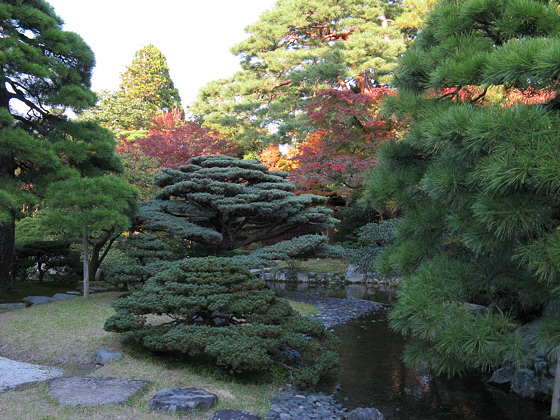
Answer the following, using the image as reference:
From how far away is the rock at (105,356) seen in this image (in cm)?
393

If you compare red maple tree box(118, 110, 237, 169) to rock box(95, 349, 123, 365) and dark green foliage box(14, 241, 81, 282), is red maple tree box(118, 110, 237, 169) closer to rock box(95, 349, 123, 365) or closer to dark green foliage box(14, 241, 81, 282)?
dark green foliage box(14, 241, 81, 282)

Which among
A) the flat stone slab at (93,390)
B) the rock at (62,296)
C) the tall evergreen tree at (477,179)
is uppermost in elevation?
the tall evergreen tree at (477,179)

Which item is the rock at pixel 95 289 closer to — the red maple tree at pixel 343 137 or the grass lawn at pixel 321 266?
the grass lawn at pixel 321 266

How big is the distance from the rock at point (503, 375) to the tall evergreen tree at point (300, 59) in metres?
10.5

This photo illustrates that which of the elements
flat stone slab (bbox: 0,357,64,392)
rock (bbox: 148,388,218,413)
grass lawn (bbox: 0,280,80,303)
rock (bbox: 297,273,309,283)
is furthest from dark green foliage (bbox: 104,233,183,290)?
rock (bbox: 297,273,309,283)

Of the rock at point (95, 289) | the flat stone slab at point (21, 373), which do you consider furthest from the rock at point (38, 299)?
the flat stone slab at point (21, 373)

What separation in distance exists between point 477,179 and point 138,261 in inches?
237

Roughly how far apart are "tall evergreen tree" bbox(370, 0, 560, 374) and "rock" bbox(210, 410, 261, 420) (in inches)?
48.8

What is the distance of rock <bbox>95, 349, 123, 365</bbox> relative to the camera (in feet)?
Answer: 12.9

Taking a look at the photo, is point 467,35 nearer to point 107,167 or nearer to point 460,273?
point 460,273

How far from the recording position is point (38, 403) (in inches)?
117

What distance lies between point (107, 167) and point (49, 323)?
316 centimetres

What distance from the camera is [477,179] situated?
2.41 m

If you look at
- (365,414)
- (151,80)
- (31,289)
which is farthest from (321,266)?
(151,80)
